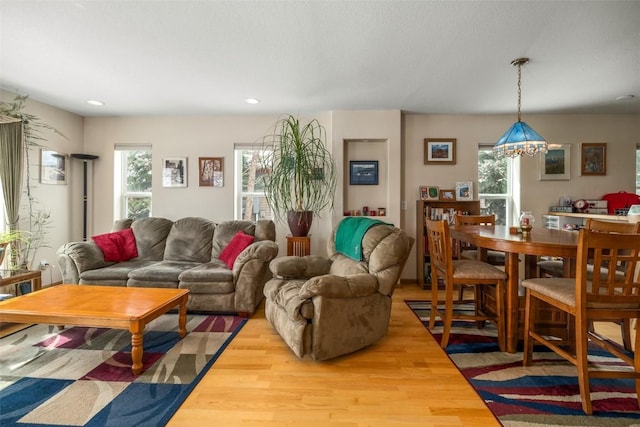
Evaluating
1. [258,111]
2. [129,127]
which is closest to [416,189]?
[258,111]

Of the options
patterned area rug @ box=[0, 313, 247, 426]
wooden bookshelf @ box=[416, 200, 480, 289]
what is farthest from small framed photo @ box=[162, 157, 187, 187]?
wooden bookshelf @ box=[416, 200, 480, 289]

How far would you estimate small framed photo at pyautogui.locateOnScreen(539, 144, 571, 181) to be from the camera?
414 centimetres

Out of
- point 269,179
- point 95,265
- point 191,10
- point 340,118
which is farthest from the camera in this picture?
point 269,179

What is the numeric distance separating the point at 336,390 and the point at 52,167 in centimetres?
448

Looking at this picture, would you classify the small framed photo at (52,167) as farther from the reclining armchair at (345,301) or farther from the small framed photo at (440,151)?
the small framed photo at (440,151)

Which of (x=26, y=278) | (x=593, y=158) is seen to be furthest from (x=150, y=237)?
(x=593, y=158)

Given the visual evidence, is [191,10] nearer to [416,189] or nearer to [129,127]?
[129,127]

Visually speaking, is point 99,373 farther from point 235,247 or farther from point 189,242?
point 189,242

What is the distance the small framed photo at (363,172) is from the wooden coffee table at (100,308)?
2665mm

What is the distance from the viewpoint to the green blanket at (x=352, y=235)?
7.94 ft

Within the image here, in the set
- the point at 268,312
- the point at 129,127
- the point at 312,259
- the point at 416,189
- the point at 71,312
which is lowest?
the point at 268,312

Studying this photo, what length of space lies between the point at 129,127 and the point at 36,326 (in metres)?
2.84

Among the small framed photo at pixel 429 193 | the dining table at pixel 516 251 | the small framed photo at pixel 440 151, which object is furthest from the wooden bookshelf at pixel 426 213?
the dining table at pixel 516 251

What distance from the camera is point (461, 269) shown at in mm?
2311
